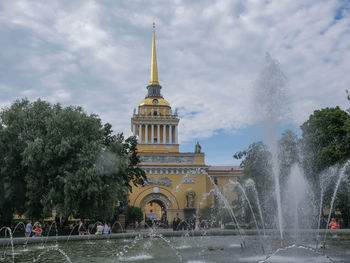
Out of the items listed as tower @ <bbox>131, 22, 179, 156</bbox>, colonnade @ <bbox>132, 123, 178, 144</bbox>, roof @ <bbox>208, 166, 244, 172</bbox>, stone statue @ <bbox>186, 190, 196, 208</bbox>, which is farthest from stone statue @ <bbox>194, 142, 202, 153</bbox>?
stone statue @ <bbox>186, 190, 196, 208</bbox>

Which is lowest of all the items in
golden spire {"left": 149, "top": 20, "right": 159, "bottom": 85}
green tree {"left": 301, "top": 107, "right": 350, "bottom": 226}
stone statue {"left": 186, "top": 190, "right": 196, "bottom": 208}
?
stone statue {"left": 186, "top": 190, "right": 196, "bottom": 208}

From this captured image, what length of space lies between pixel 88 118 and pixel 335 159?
1739 cm

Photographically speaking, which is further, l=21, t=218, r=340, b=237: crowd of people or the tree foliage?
the tree foliage

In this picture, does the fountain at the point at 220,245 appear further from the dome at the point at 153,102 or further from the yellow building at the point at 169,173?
the dome at the point at 153,102

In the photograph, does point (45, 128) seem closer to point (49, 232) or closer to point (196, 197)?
point (49, 232)

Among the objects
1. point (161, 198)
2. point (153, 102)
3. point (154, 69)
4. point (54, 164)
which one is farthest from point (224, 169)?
point (54, 164)

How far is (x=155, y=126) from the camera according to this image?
50250mm

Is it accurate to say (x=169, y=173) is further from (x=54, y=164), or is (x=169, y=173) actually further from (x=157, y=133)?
Answer: (x=54, y=164)

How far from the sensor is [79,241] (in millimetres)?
19094

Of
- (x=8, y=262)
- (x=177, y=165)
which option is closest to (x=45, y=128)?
(x=8, y=262)

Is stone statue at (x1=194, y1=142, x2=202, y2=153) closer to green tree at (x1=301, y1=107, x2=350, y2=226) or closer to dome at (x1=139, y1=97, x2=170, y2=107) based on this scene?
dome at (x1=139, y1=97, x2=170, y2=107)

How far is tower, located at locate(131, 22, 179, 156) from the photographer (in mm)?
48938

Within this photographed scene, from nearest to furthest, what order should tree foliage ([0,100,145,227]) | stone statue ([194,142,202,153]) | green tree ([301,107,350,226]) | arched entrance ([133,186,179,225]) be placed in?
tree foliage ([0,100,145,227]) < green tree ([301,107,350,226]) < arched entrance ([133,186,179,225]) < stone statue ([194,142,202,153])

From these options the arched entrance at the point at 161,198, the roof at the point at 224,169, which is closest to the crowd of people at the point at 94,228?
the arched entrance at the point at 161,198
